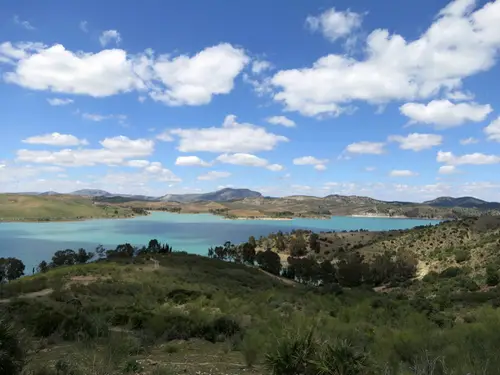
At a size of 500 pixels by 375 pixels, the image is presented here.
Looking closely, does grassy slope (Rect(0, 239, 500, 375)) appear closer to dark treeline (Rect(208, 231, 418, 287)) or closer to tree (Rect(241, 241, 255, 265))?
dark treeline (Rect(208, 231, 418, 287))

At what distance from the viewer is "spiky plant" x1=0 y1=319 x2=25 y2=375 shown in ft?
23.4

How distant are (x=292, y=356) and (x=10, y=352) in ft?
18.0

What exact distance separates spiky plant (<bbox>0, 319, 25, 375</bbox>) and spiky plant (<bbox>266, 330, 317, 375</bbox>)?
Answer: 4.85m

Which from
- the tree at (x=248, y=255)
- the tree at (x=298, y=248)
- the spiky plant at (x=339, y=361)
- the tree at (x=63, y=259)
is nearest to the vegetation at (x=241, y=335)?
the spiky plant at (x=339, y=361)

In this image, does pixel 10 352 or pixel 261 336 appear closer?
pixel 10 352

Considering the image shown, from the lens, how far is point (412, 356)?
913 centimetres

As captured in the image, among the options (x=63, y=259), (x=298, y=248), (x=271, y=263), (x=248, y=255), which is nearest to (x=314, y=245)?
(x=298, y=248)

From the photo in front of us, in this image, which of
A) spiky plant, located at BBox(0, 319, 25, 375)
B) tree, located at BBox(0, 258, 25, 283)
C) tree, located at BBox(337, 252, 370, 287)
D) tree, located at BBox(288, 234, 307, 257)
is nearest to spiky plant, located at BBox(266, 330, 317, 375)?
spiky plant, located at BBox(0, 319, 25, 375)

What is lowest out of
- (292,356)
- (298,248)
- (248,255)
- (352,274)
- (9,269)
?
(9,269)

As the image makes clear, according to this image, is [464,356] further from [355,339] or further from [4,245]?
[4,245]

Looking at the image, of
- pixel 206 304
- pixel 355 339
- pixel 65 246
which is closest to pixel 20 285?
pixel 206 304

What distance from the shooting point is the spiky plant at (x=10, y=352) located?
23.4 feet

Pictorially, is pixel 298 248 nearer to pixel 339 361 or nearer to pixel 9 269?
pixel 9 269

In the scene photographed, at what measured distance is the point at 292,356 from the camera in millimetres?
8227
